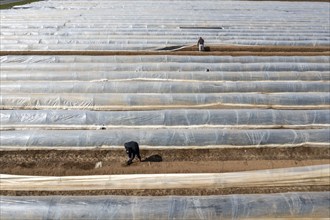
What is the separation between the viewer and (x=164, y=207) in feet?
24.2

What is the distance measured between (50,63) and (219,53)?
1005cm

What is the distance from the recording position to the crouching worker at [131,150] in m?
9.18

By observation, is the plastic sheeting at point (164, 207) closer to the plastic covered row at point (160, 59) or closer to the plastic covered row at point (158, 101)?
the plastic covered row at point (158, 101)

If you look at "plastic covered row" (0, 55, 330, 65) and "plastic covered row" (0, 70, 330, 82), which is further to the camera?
"plastic covered row" (0, 55, 330, 65)

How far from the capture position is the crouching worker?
9.18m

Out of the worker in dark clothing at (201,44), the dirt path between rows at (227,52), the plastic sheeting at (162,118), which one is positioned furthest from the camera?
the worker in dark clothing at (201,44)

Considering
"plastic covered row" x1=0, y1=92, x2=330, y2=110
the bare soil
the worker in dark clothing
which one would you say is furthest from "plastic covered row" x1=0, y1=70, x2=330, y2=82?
the bare soil

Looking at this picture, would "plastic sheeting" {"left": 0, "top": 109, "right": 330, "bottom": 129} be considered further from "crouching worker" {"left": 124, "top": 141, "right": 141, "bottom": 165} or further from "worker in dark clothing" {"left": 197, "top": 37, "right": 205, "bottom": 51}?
"worker in dark clothing" {"left": 197, "top": 37, "right": 205, "bottom": 51}

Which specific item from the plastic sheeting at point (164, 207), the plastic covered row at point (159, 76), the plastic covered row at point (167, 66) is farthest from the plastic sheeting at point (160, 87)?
the plastic sheeting at point (164, 207)

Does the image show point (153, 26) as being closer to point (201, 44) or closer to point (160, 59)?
point (201, 44)

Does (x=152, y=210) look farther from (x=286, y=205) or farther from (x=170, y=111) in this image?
(x=170, y=111)

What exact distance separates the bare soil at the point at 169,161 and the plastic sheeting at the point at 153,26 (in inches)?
417

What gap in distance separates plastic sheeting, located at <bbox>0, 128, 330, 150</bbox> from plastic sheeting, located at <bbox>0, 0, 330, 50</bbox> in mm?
9902

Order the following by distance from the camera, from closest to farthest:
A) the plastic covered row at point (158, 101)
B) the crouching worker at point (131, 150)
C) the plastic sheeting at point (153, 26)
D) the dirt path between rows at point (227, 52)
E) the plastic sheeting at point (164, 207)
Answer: the plastic sheeting at point (164, 207)
the crouching worker at point (131, 150)
the plastic covered row at point (158, 101)
the dirt path between rows at point (227, 52)
the plastic sheeting at point (153, 26)
